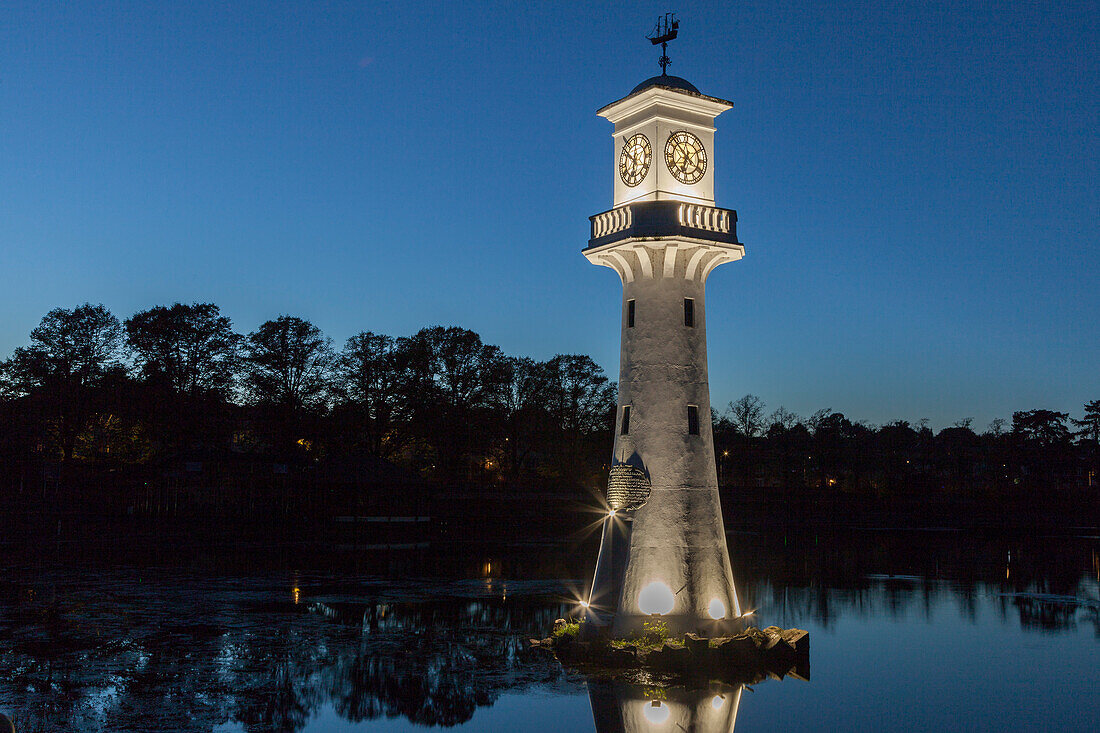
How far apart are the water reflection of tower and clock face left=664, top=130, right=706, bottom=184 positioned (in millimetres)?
10550

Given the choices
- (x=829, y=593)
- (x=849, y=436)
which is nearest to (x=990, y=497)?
(x=849, y=436)

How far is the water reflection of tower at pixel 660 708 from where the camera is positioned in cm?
1714

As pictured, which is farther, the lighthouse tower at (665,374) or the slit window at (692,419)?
the slit window at (692,419)

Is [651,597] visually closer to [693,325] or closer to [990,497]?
[693,325]

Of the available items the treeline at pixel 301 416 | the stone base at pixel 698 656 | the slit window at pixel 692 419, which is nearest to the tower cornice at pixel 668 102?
the slit window at pixel 692 419

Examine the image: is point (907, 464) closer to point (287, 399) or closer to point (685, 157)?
point (287, 399)

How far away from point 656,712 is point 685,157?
11.4m

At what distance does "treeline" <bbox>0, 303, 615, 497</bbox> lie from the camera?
6619cm

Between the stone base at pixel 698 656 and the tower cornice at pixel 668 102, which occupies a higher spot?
the tower cornice at pixel 668 102

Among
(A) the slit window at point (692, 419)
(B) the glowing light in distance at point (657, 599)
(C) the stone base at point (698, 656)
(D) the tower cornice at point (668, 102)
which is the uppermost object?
(D) the tower cornice at point (668, 102)

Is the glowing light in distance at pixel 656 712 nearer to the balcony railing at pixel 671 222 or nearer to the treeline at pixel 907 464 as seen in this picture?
the balcony railing at pixel 671 222

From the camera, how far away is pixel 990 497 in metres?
100

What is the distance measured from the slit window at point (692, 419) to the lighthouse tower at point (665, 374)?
0.03 metres

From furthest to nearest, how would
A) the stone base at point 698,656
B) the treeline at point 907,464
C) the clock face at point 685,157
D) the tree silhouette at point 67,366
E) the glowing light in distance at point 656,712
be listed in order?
the treeline at point 907,464 → the tree silhouette at point 67,366 → the clock face at point 685,157 → the stone base at point 698,656 → the glowing light in distance at point 656,712
